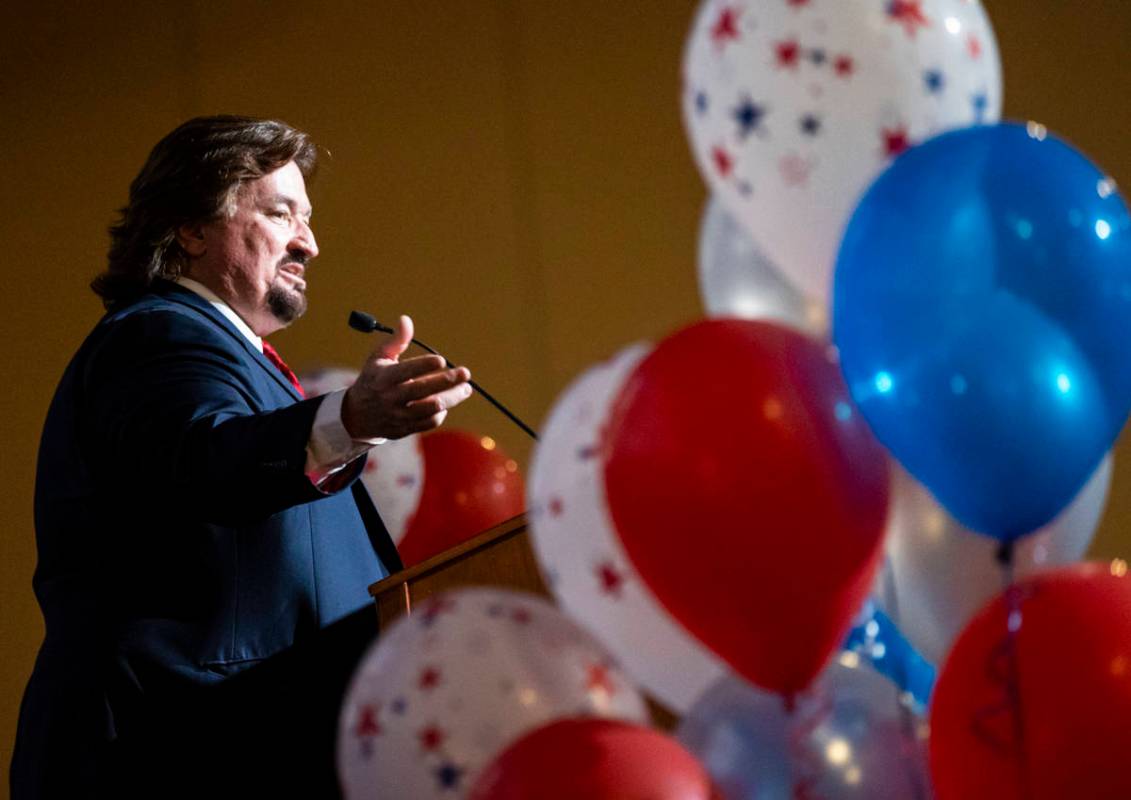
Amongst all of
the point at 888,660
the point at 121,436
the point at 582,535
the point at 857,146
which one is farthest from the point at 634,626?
the point at 121,436

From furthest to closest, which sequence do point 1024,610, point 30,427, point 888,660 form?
point 30,427 < point 888,660 < point 1024,610

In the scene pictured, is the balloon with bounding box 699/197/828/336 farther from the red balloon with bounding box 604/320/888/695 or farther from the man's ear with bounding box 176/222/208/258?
the man's ear with bounding box 176/222/208/258

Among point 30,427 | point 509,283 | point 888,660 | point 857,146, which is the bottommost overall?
point 30,427

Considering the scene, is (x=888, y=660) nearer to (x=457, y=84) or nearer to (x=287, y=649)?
(x=287, y=649)

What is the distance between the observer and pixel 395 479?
259 centimetres

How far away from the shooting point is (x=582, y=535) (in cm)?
128

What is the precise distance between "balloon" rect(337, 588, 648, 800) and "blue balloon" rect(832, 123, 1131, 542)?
0.34 metres

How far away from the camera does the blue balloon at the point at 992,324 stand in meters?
1.14

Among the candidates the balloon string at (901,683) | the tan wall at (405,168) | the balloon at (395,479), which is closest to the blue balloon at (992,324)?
the balloon string at (901,683)

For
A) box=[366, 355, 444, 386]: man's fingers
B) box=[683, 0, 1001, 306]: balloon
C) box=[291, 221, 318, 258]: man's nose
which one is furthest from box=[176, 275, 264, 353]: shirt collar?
box=[683, 0, 1001, 306]: balloon

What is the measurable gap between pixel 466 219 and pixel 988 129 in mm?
2800

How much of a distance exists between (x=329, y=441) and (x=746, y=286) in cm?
47

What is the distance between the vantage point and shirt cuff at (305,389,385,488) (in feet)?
5.17

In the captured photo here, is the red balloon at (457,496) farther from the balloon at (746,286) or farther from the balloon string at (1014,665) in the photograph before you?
the balloon string at (1014,665)
